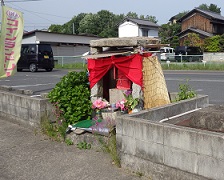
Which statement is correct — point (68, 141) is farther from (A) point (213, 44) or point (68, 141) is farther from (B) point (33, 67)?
(A) point (213, 44)

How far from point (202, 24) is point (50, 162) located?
143 ft

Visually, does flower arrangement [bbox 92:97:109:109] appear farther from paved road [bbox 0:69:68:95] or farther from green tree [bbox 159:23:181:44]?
green tree [bbox 159:23:181:44]

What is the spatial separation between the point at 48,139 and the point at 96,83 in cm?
145

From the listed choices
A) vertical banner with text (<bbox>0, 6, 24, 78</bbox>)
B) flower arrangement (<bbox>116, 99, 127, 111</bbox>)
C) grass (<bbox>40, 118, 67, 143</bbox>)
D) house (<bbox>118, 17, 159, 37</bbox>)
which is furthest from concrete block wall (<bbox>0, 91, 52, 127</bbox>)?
house (<bbox>118, 17, 159, 37</bbox>)

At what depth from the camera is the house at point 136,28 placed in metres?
45.8

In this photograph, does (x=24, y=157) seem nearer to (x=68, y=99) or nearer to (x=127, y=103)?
(x=68, y=99)

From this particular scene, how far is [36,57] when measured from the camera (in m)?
22.2

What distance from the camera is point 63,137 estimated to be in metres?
5.48

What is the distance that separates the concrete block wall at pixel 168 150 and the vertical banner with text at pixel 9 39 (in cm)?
415

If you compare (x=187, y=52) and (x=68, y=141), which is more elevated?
(x=187, y=52)

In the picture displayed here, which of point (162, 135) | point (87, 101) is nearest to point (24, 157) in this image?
point (87, 101)

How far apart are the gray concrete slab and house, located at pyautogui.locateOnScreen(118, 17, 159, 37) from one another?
41.0m

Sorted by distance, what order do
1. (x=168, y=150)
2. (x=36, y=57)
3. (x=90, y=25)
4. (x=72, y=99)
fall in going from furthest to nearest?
(x=90, y=25) < (x=36, y=57) < (x=72, y=99) < (x=168, y=150)

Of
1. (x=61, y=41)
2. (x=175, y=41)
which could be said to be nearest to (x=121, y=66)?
(x=61, y=41)
